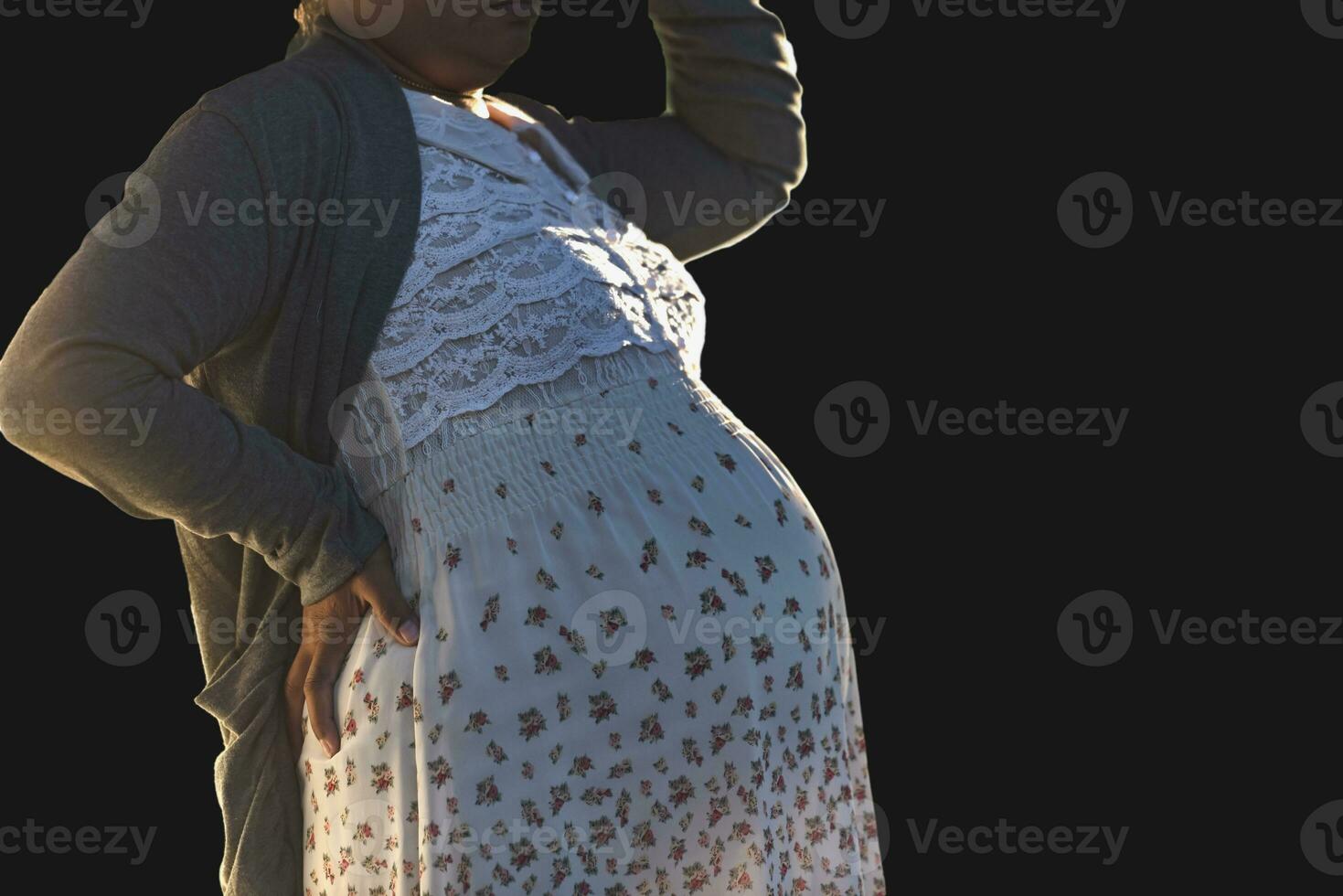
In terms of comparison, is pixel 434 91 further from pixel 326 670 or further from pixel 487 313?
pixel 326 670

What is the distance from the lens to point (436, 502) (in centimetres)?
168

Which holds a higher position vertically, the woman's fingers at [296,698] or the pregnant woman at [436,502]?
the pregnant woman at [436,502]

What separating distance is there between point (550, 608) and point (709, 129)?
2.52 ft

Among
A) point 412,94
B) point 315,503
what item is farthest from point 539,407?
point 412,94

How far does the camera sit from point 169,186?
5.21 feet

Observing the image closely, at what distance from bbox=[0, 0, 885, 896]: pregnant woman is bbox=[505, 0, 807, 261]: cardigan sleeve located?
0.27m

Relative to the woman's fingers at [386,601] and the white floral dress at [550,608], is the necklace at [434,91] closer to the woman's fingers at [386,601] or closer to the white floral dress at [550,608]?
the white floral dress at [550,608]

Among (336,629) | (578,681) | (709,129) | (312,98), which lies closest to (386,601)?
(336,629)

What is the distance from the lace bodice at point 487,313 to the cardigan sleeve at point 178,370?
0.32 feet

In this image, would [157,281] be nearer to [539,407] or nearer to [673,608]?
[539,407]

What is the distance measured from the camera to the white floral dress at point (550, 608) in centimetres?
163

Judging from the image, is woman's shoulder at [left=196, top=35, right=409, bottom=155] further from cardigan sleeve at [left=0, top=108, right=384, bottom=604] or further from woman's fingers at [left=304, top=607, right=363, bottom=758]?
woman's fingers at [left=304, top=607, right=363, bottom=758]

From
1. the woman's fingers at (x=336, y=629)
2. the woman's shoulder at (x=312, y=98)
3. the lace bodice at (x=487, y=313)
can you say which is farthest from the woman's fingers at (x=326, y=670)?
the woman's shoulder at (x=312, y=98)

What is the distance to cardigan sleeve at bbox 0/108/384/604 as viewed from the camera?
150 cm
